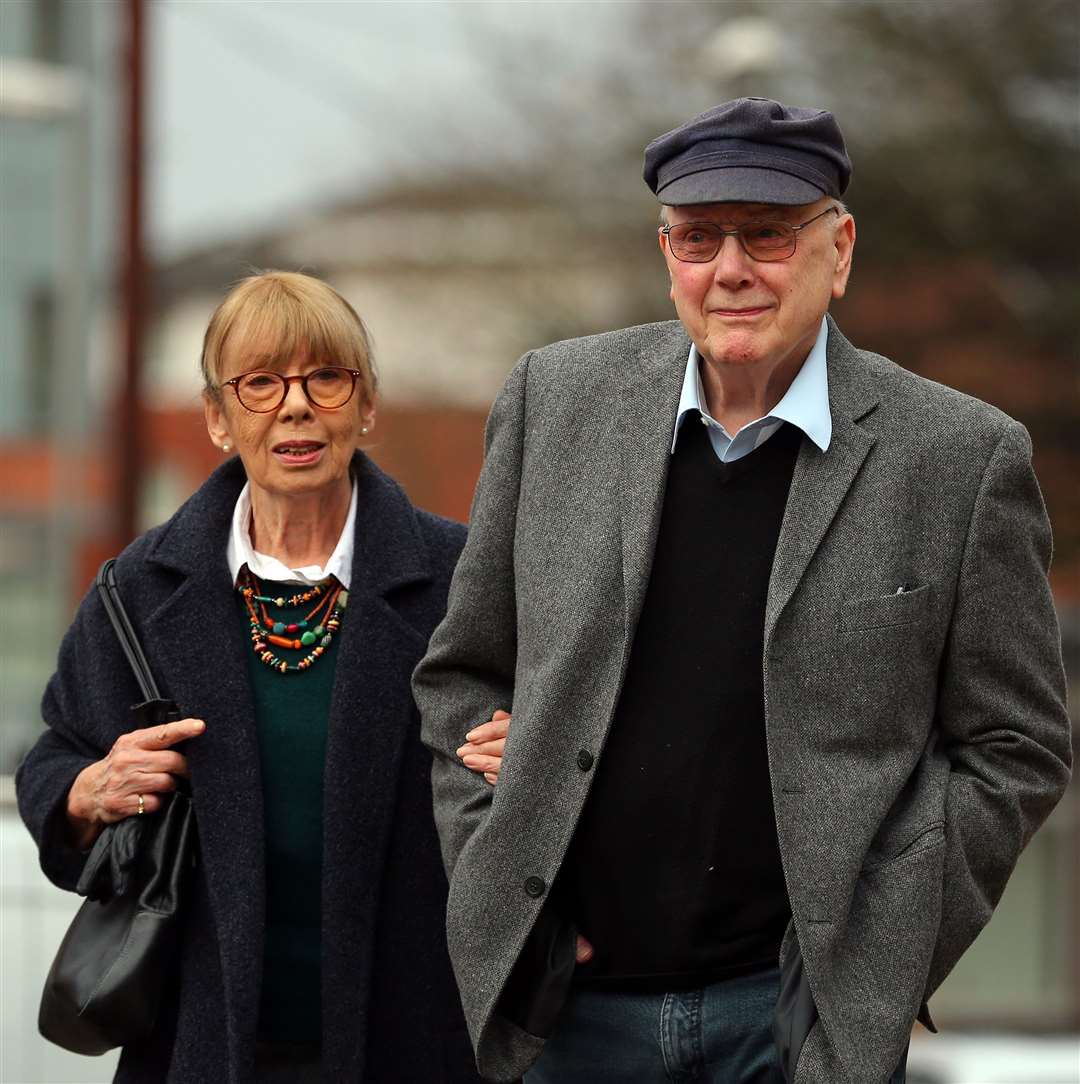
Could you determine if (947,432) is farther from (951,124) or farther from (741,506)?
(951,124)

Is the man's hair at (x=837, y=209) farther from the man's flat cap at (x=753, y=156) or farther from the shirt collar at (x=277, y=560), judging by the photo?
the shirt collar at (x=277, y=560)

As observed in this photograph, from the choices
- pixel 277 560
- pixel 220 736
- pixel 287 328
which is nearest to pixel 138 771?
pixel 220 736

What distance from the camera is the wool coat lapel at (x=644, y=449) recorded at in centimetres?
261

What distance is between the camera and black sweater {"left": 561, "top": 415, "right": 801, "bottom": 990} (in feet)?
8.43

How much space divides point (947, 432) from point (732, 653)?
421mm

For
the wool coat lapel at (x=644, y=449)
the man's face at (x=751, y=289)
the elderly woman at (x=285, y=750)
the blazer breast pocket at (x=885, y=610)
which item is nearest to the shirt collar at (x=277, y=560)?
the elderly woman at (x=285, y=750)

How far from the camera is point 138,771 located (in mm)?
2955

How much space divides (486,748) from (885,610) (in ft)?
2.05

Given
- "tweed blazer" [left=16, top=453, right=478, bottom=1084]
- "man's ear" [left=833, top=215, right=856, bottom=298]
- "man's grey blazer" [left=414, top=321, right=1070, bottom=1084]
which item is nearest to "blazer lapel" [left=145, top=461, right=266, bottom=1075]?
"tweed blazer" [left=16, top=453, right=478, bottom=1084]

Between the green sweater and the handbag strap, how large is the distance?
0.18 meters

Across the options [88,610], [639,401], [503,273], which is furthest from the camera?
[503,273]

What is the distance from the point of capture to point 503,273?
16.1 metres

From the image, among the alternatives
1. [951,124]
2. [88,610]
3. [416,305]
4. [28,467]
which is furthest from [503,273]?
[88,610]

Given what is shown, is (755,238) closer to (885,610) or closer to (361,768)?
(885,610)
